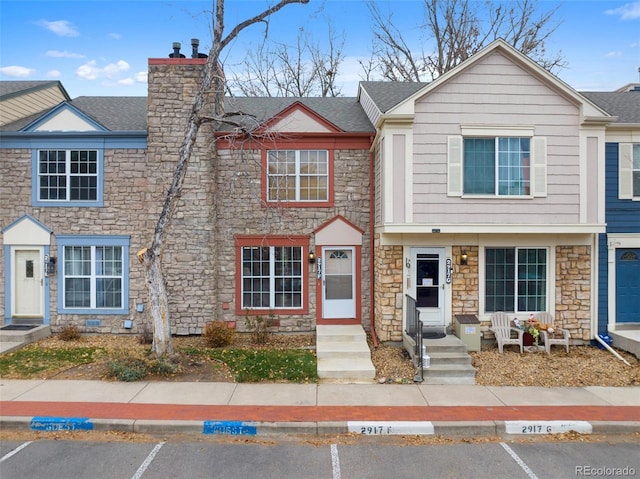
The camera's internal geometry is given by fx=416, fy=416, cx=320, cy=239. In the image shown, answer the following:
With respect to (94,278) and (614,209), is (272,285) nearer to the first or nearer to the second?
(94,278)

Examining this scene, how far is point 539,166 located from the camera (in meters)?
9.93

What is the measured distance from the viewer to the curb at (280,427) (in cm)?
620

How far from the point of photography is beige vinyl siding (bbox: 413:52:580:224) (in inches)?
387

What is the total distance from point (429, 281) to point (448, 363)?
226 centimetres

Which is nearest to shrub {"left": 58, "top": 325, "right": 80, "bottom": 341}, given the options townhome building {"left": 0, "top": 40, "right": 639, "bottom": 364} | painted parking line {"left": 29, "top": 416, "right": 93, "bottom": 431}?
townhome building {"left": 0, "top": 40, "right": 639, "bottom": 364}

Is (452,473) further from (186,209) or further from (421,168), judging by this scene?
(186,209)

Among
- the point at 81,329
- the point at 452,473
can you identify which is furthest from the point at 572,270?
the point at 81,329

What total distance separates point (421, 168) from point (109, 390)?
7.94 metres

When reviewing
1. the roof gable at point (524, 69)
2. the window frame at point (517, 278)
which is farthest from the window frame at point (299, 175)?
the window frame at point (517, 278)

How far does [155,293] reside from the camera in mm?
8609

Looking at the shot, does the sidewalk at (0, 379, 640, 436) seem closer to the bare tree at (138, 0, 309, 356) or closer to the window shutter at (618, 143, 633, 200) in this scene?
the bare tree at (138, 0, 309, 356)

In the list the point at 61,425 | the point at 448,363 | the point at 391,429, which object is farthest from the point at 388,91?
the point at 61,425

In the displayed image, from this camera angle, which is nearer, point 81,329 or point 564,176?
point 564,176

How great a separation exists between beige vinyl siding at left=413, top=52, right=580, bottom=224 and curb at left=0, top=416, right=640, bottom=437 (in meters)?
Answer: 4.81
